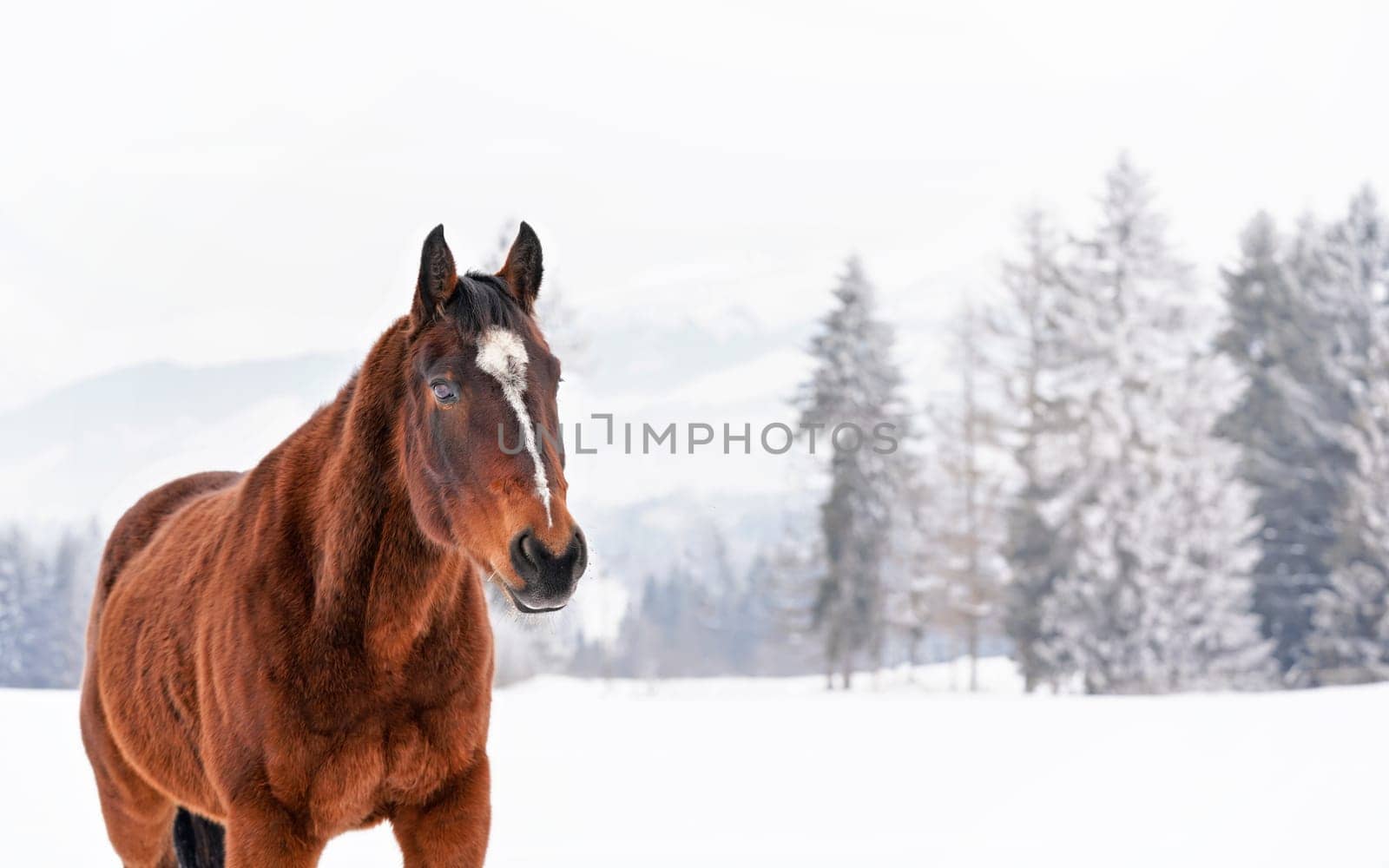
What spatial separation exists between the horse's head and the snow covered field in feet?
18.1

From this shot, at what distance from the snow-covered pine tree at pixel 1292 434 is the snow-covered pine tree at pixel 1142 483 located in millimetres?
2293

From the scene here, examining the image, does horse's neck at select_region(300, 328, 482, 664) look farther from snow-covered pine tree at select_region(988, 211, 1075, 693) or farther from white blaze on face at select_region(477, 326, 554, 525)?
snow-covered pine tree at select_region(988, 211, 1075, 693)

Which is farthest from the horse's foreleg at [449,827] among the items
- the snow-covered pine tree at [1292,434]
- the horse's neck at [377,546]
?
the snow-covered pine tree at [1292,434]

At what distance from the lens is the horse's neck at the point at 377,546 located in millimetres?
3512

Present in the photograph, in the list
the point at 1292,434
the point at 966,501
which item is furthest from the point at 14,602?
the point at 1292,434

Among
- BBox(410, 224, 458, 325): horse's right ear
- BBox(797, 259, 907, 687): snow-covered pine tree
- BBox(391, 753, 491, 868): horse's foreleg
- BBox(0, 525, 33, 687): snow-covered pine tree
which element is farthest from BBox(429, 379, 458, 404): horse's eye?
BBox(797, 259, 907, 687): snow-covered pine tree

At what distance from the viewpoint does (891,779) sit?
10.5 m

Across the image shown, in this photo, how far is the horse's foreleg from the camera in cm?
351

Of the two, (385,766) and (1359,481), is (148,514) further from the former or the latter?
(1359,481)

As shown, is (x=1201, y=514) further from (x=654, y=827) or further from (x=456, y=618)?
(x=456, y=618)

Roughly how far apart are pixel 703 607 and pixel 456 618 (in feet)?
107

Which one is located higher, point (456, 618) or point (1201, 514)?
point (1201, 514)

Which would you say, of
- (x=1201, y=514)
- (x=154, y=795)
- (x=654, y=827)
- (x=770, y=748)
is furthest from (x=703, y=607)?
(x=154, y=795)

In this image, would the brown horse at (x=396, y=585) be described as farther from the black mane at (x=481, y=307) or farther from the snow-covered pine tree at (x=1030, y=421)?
the snow-covered pine tree at (x=1030, y=421)
